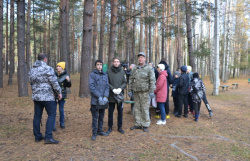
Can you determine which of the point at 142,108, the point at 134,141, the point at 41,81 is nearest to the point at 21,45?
the point at 41,81

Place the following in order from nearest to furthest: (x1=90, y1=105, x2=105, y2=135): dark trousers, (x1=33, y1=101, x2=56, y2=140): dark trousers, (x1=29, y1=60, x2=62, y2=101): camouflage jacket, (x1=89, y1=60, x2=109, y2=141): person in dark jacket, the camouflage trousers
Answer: (x1=29, y1=60, x2=62, y2=101): camouflage jacket → (x1=33, y1=101, x2=56, y2=140): dark trousers → (x1=89, y1=60, x2=109, y2=141): person in dark jacket → (x1=90, y1=105, x2=105, y2=135): dark trousers → the camouflage trousers

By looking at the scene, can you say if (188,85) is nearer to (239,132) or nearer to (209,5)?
(239,132)

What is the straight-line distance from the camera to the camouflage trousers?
4797mm

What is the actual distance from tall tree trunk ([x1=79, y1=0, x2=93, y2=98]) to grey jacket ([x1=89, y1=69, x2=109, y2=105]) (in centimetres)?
488

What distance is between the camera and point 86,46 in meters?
8.69

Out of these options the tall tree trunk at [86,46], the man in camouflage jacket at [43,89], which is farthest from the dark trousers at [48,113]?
the tall tree trunk at [86,46]

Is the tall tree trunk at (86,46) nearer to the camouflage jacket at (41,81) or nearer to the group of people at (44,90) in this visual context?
the group of people at (44,90)

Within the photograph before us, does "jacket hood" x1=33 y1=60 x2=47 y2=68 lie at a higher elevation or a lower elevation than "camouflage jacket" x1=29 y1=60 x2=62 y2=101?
higher

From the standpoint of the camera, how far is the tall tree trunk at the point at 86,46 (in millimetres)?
8404

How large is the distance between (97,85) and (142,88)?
4.08 ft

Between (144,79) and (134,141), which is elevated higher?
(144,79)

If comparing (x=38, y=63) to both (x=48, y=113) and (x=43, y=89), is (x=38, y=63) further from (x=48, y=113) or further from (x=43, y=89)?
(x=48, y=113)

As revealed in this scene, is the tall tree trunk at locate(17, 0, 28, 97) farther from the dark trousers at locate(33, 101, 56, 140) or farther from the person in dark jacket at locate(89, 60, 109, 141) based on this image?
→ the person in dark jacket at locate(89, 60, 109, 141)

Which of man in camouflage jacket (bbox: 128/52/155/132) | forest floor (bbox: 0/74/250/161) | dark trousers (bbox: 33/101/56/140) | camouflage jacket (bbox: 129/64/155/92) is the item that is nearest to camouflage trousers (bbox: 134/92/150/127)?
man in camouflage jacket (bbox: 128/52/155/132)
